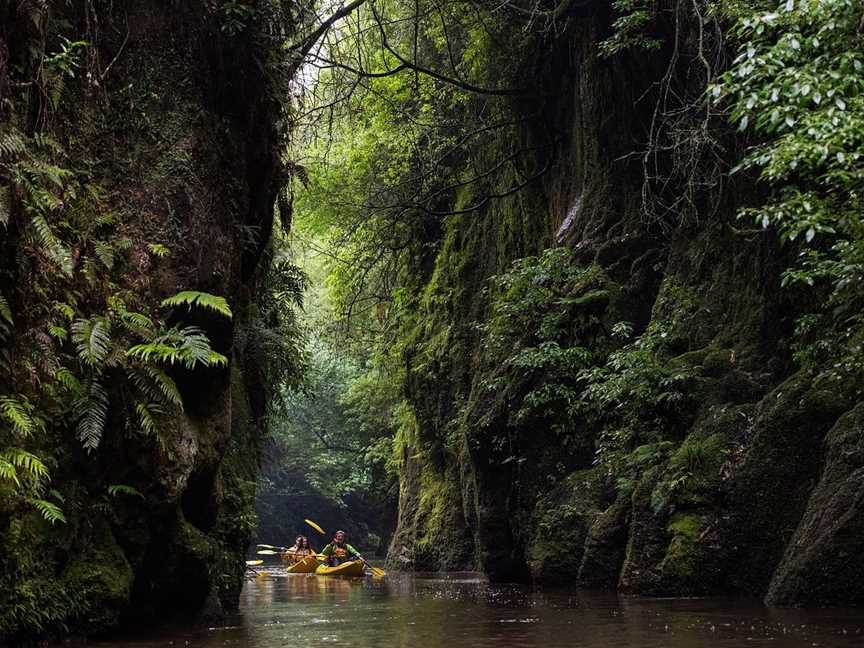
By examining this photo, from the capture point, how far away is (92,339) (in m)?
7.15

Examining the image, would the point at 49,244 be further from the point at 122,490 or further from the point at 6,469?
the point at 122,490

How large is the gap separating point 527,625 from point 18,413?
484 cm

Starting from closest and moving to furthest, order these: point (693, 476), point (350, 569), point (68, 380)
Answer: point (68, 380)
point (693, 476)
point (350, 569)

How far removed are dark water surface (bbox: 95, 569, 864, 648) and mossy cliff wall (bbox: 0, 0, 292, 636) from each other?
0.69m

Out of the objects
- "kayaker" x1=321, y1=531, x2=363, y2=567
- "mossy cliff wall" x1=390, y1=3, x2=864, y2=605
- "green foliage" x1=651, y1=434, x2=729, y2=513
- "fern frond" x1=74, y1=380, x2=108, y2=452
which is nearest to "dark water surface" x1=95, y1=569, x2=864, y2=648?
"mossy cliff wall" x1=390, y1=3, x2=864, y2=605

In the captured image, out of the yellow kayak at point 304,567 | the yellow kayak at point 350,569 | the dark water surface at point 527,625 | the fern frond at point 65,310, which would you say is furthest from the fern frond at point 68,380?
the yellow kayak at point 304,567

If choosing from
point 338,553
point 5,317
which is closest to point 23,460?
point 5,317

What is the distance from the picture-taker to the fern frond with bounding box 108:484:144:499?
7605 mm

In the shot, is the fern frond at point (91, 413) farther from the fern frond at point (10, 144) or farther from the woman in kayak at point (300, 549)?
the woman in kayak at point (300, 549)

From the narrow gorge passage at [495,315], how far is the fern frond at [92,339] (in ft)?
0.09

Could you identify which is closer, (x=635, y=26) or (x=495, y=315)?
(x=635, y=26)

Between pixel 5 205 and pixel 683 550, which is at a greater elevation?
pixel 5 205

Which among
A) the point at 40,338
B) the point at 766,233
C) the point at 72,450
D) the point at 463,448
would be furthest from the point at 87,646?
the point at 463,448

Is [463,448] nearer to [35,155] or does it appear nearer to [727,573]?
[727,573]
